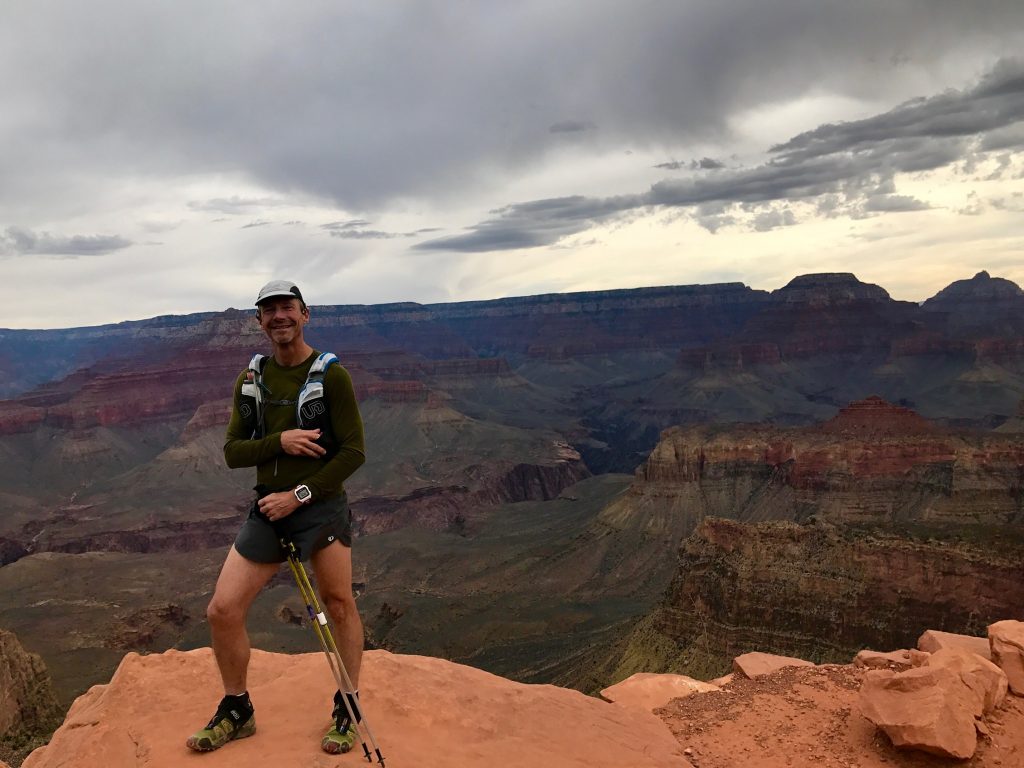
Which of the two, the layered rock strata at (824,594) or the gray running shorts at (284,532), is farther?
the layered rock strata at (824,594)

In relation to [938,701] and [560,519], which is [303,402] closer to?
[938,701]

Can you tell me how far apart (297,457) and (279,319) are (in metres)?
1.25

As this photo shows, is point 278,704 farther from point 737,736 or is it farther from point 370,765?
point 737,736

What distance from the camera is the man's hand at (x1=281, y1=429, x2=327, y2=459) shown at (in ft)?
22.0

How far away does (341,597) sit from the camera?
738cm

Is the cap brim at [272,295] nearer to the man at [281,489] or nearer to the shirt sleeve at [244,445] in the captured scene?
the man at [281,489]

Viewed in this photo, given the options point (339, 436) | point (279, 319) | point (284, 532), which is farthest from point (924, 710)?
point (279, 319)

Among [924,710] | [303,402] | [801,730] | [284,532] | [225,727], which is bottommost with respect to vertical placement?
[801,730]

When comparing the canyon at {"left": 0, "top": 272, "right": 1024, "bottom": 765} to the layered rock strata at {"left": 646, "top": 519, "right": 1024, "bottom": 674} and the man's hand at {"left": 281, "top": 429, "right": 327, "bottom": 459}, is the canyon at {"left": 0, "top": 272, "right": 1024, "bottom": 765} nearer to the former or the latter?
the layered rock strata at {"left": 646, "top": 519, "right": 1024, "bottom": 674}

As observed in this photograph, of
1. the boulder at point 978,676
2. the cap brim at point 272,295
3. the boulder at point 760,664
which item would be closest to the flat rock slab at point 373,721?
the boulder at point 760,664

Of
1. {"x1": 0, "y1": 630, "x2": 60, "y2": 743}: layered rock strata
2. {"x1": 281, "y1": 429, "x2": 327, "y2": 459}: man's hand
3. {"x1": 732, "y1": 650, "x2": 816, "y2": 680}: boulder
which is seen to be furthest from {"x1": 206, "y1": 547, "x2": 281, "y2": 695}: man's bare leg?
{"x1": 0, "y1": 630, "x2": 60, "y2": 743}: layered rock strata

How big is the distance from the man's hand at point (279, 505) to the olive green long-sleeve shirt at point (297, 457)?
0.58 ft

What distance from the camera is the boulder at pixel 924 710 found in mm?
8023

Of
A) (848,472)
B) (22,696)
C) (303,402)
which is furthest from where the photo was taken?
(848,472)
